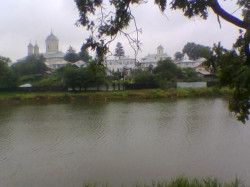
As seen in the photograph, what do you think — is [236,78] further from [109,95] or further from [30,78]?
[30,78]

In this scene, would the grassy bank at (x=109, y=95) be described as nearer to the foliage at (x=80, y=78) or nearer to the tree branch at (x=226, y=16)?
the foliage at (x=80, y=78)

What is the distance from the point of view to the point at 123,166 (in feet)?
24.6

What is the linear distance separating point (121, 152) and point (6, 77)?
85.7 feet

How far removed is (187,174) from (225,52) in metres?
4.20

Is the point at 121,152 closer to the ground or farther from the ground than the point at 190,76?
closer to the ground

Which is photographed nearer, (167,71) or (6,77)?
(6,77)

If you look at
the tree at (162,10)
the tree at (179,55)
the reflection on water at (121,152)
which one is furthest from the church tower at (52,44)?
the tree at (162,10)

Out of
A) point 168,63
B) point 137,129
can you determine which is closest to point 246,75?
point 137,129

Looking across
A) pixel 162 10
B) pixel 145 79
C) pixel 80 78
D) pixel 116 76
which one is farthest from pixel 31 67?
pixel 162 10

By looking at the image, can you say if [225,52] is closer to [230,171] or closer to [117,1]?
[117,1]

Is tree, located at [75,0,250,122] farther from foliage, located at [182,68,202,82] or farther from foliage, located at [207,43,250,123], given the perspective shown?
foliage, located at [182,68,202,82]

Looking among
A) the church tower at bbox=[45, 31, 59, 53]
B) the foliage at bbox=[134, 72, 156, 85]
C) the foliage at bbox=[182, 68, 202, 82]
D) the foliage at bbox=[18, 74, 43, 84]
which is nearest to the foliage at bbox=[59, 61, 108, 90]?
the foliage at bbox=[134, 72, 156, 85]

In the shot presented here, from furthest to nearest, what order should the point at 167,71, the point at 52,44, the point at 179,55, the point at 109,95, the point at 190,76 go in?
1. the point at 52,44
2. the point at 179,55
3. the point at 190,76
4. the point at 167,71
5. the point at 109,95

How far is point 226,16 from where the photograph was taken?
143 inches
